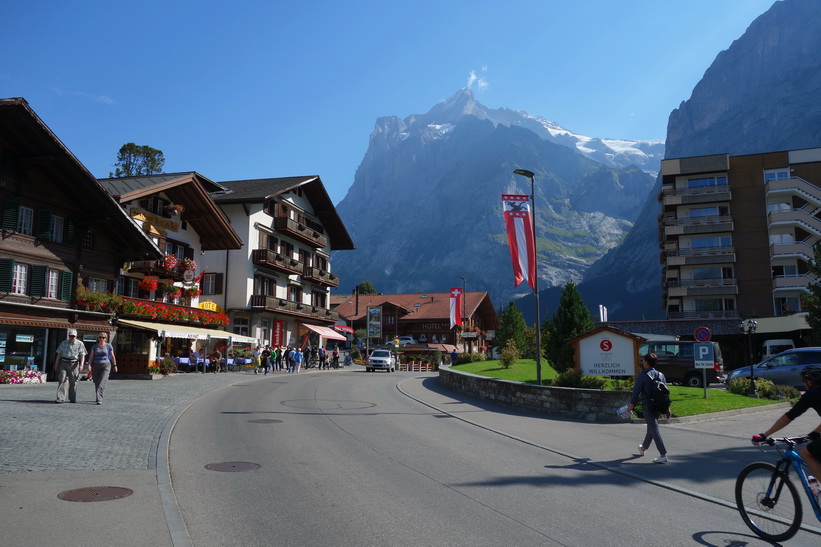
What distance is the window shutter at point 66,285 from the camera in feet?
83.0

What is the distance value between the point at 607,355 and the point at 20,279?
22.3 meters

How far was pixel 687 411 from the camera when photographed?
16625 mm

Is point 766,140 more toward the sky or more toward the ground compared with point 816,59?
more toward the ground

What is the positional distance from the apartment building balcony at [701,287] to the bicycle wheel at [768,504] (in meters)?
55.4

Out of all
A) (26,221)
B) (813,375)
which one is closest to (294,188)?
(26,221)

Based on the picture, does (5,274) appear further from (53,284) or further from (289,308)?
(289,308)

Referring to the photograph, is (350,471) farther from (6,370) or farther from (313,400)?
(6,370)

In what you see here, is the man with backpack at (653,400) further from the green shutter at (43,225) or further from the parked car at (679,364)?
the green shutter at (43,225)

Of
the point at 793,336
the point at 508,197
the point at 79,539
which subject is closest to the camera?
the point at 79,539

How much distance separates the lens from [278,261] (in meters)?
48.0

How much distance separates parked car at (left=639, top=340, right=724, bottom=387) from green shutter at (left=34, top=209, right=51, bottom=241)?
84.3 ft

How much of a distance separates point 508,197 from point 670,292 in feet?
141

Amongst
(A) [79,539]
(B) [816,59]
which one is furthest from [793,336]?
(B) [816,59]

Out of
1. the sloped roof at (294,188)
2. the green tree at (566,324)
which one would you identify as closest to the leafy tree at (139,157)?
the sloped roof at (294,188)
